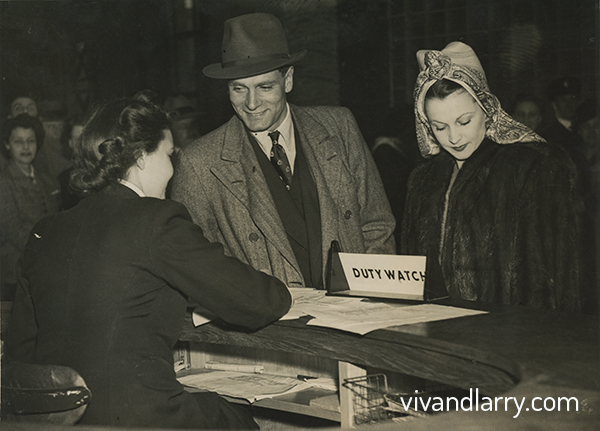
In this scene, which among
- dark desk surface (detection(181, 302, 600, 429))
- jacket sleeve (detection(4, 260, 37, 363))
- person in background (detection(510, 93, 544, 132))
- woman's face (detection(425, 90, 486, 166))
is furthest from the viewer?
woman's face (detection(425, 90, 486, 166))

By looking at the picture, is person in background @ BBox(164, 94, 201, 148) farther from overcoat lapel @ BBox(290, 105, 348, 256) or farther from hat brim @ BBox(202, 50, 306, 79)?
overcoat lapel @ BBox(290, 105, 348, 256)

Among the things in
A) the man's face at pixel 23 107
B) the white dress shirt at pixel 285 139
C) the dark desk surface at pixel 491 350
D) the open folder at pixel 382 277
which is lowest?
the dark desk surface at pixel 491 350

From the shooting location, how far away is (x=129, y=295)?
1.70m

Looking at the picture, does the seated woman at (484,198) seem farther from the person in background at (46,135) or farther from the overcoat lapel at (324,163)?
the person in background at (46,135)

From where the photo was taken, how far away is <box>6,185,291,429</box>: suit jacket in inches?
66.5

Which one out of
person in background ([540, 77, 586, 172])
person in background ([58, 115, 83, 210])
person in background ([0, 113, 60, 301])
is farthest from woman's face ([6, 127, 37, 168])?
person in background ([540, 77, 586, 172])

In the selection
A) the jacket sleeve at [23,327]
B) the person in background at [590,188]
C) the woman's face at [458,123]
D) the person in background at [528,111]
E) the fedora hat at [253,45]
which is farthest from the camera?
the fedora hat at [253,45]

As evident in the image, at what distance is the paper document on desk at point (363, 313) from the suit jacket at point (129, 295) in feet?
0.57

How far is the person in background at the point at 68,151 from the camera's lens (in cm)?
230

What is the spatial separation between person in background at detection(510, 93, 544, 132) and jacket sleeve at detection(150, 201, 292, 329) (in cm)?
113

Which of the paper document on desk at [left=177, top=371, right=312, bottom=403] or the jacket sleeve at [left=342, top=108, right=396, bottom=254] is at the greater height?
the jacket sleeve at [left=342, top=108, right=396, bottom=254]

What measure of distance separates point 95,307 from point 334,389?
78cm

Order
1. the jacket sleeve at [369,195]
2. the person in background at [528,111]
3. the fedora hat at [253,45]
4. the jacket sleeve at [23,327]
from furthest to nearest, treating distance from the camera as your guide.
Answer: the jacket sleeve at [369,195]
the fedora hat at [253,45]
the person in background at [528,111]
the jacket sleeve at [23,327]

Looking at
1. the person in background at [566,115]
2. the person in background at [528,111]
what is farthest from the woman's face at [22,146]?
the person in background at [566,115]
